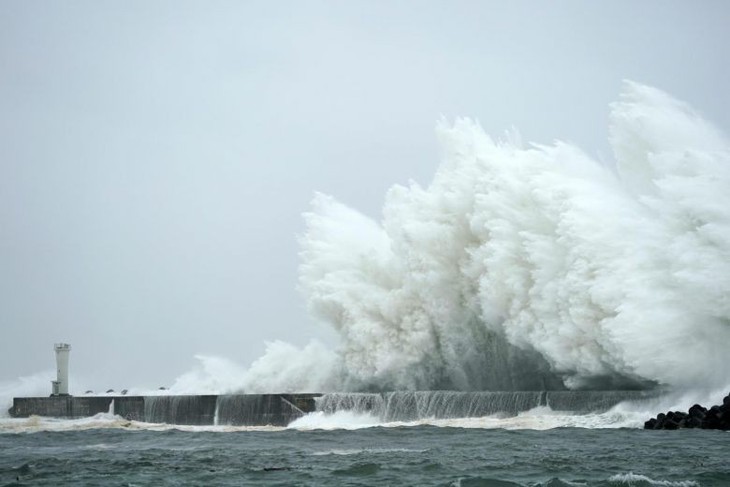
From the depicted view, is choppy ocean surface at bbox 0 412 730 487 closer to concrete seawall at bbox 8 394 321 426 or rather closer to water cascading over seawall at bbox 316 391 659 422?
water cascading over seawall at bbox 316 391 659 422

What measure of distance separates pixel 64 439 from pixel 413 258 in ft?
43.0

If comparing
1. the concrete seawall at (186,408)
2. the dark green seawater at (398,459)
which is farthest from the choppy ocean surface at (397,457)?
the concrete seawall at (186,408)

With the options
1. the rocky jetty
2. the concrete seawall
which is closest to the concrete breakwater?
the concrete seawall

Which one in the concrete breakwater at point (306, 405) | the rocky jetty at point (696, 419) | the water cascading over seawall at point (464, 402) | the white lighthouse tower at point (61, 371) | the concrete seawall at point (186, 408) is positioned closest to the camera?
the rocky jetty at point (696, 419)

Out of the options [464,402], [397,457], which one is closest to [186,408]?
[464,402]

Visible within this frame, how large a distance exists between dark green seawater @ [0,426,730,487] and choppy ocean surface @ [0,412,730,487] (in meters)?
0.02

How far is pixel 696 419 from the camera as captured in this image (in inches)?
904

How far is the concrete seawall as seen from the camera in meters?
34.7

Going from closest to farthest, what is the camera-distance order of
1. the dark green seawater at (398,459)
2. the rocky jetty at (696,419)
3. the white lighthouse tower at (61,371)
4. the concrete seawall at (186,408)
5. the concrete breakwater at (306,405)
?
the dark green seawater at (398,459)
the rocky jetty at (696,419)
the concrete breakwater at (306,405)
the concrete seawall at (186,408)
the white lighthouse tower at (61,371)

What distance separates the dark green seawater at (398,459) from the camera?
17047 millimetres

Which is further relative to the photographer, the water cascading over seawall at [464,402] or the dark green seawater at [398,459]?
the water cascading over seawall at [464,402]

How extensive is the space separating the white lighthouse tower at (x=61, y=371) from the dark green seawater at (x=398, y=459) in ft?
55.4

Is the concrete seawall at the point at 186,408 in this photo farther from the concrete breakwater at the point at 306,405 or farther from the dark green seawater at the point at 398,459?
the dark green seawater at the point at 398,459

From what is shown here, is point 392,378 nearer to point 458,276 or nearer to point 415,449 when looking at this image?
point 458,276
